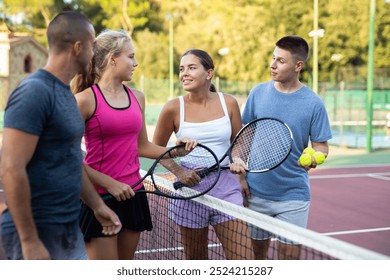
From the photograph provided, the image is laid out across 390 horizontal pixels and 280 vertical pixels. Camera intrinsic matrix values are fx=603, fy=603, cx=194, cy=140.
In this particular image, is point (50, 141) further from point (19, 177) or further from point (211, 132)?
point (211, 132)

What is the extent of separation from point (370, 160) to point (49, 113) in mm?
13133

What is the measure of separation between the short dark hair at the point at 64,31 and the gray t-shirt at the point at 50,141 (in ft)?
0.47

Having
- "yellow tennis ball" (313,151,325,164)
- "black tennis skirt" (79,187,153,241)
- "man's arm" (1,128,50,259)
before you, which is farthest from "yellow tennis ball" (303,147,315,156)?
"man's arm" (1,128,50,259)

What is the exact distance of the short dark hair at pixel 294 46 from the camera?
3613 millimetres

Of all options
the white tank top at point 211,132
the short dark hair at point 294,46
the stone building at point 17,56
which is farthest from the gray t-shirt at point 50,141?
the stone building at point 17,56

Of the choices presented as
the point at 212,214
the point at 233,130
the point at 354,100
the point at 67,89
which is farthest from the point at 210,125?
the point at 354,100

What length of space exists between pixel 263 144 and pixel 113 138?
110 centimetres

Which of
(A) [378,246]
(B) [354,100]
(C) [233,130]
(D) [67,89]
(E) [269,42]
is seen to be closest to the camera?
(D) [67,89]

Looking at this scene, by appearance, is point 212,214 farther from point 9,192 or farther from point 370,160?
point 370,160

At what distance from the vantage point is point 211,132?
11.4ft

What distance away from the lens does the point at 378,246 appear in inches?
238

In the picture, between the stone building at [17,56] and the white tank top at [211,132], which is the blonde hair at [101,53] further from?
the stone building at [17,56]

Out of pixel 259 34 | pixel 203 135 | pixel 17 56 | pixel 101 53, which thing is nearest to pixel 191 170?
pixel 203 135
